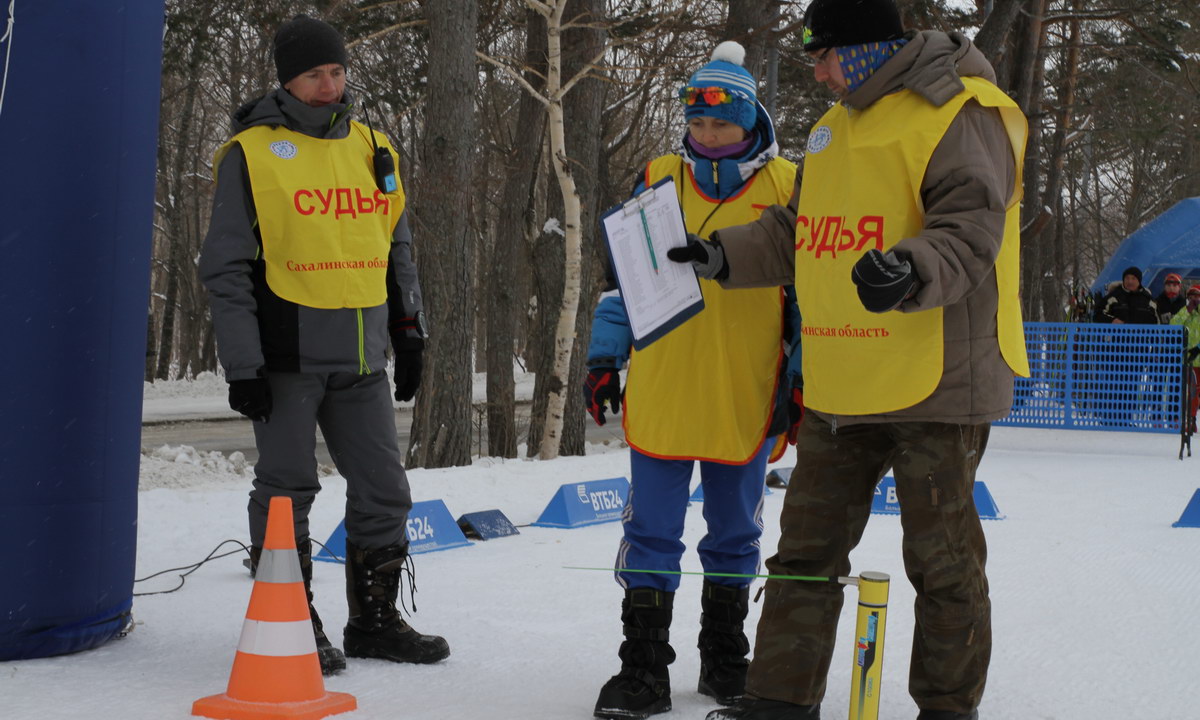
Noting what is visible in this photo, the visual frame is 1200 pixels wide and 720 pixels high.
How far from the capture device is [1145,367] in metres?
13.6

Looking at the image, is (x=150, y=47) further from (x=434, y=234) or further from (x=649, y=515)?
(x=434, y=234)

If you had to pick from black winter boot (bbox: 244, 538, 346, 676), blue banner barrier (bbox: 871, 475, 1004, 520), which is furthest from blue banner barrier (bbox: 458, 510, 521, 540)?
black winter boot (bbox: 244, 538, 346, 676)

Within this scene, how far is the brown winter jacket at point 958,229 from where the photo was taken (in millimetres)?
2965

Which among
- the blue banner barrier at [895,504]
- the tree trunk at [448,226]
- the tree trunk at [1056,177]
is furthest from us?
the tree trunk at [1056,177]

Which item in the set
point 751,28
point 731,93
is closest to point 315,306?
point 731,93

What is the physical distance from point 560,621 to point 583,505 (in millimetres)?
2672

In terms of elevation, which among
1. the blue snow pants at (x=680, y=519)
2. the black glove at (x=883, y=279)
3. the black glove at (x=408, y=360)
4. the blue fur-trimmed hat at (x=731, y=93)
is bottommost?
the blue snow pants at (x=680, y=519)

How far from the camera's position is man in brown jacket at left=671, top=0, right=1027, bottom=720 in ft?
10.2

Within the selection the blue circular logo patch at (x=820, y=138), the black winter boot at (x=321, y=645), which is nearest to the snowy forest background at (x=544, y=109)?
the blue circular logo patch at (x=820, y=138)

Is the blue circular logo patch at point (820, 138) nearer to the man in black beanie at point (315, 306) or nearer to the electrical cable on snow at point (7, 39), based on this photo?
the man in black beanie at point (315, 306)

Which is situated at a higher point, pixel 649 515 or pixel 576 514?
pixel 649 515

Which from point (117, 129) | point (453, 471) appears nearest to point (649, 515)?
point (117, 129)

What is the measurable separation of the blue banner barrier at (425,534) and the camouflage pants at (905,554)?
10.0 feet

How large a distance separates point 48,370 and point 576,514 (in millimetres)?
3794
